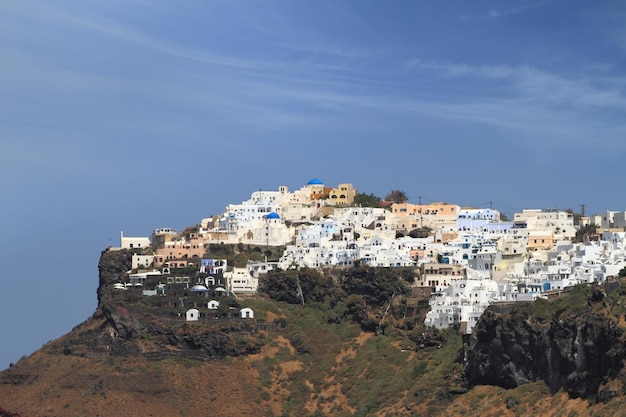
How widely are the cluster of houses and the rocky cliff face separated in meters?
5.22

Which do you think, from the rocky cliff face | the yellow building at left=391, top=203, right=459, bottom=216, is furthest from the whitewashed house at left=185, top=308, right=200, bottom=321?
the yellow building at left=391, top=203, right=459, bottom=216

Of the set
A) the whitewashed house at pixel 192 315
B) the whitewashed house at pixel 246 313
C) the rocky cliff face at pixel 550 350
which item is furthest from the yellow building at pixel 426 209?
the rocky cliff face at pixel 550 350

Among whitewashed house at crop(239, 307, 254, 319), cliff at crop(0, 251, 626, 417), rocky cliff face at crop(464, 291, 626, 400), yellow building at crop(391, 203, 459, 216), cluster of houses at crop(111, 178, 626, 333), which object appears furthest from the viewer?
yellow building at crop(391, 203, 459, 216)

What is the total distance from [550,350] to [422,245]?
27.4m

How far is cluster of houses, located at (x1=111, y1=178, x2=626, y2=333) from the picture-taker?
377ft

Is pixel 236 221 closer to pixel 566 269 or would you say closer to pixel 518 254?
pixel 518 254

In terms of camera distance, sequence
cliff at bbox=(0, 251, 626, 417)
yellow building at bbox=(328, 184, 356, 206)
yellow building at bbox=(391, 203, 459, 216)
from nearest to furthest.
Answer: cliff at bbox=(0, 251, 626, 417) → yellow building at bbox=(391, 203, 459, 216) → yellow building at bbox=(328, 184, 356, 206)

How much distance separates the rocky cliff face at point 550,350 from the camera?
320 ft

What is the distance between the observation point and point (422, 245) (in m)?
129

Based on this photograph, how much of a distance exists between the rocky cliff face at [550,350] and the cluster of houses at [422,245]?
522 cm

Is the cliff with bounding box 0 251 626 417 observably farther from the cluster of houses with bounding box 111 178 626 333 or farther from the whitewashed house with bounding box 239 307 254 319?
the cluster of houses with bounding box 111 178 626 333

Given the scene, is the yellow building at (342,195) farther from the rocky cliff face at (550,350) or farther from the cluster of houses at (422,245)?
the rocky cliff face at (550,350)

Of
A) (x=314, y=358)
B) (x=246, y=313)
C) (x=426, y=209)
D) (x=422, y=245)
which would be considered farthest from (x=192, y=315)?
(x=426, y=209)

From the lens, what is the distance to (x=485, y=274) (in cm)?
12175
